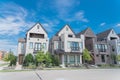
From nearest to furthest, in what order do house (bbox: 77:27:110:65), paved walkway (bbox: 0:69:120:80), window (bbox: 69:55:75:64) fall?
paved walkway (bbox: 0:69:120:80)
window (bbox: 69:55:75:64)
house (bbox: 77:27:110:65)

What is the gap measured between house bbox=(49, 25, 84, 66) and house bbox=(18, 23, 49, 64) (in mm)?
2205

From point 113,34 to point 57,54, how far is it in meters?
15.5

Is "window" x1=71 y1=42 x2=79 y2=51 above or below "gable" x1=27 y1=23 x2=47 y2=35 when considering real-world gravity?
below

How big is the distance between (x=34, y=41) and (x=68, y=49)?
22.8 feet

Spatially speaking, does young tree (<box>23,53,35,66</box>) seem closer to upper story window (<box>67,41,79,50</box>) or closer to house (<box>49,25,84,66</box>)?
house (<box>49,25,84,66</box>)

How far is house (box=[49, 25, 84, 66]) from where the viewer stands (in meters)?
24.9

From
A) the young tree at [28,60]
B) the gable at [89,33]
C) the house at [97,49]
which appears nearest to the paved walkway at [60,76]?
the young tree at [28,60]

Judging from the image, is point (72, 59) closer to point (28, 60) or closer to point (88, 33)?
point (88, 33)

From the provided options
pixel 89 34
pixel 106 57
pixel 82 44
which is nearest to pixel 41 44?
pixel 82 44

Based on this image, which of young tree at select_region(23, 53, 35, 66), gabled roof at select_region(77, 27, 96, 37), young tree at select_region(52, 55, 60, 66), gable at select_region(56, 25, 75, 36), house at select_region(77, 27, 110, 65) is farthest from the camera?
gable at select_region(56, 25, 75, 36)

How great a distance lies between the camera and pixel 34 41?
2514 centimetres

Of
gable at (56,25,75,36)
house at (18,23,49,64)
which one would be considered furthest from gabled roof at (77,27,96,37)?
house at (18,23,49,64)

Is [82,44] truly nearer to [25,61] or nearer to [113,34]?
[113,34]

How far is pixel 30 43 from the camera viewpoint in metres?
25.0
